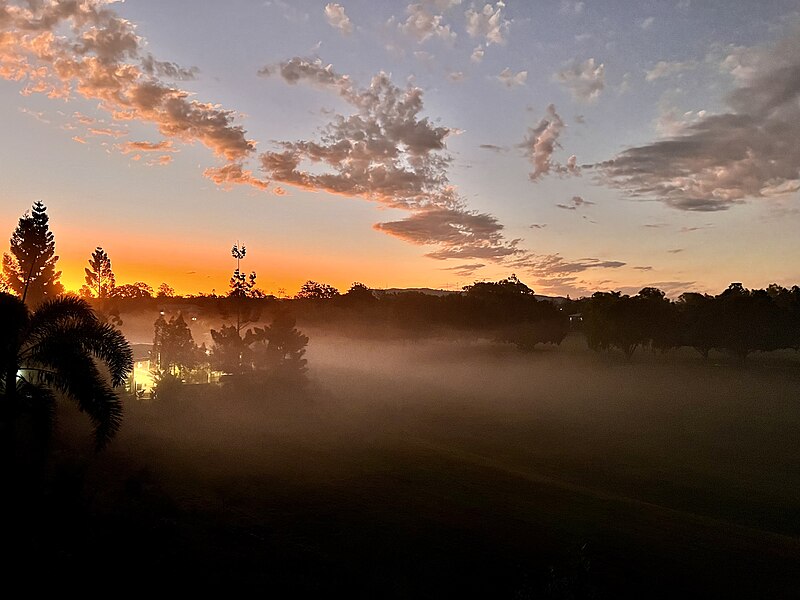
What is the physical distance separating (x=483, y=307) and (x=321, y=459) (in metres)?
79.6

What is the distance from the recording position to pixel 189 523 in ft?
52.2

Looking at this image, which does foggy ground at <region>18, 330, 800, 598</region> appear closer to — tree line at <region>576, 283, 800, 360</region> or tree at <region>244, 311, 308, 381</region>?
tree at <region>244, 311, 308, 381</region>

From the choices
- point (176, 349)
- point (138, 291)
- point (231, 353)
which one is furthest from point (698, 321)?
A: point (138, 291)

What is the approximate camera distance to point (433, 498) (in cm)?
2231

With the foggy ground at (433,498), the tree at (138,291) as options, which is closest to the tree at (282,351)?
→ the foggy ground at (433,498)

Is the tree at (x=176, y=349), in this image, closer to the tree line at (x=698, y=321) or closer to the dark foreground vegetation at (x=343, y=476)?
the dark foreground vegetation at (x=343, y=476)

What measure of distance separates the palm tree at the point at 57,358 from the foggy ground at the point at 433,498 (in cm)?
193

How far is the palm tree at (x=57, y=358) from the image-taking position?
52.9ft

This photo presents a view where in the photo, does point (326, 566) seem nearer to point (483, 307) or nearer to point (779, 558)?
point (779, 558)

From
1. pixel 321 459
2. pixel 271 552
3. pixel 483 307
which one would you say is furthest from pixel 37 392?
pixel 483 307

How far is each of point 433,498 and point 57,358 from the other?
14.1 meters

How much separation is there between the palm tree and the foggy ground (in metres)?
1.93

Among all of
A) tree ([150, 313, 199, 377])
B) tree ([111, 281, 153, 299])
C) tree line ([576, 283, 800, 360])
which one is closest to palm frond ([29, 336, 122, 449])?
tree ([150, 313, 199, 377])

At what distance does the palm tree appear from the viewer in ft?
52.9
